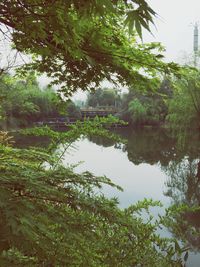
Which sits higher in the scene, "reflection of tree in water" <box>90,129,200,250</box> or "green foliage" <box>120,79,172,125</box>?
"green foliage" <box>120,79,172,125</box>

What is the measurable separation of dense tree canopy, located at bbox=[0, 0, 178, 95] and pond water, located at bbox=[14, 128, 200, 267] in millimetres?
8514

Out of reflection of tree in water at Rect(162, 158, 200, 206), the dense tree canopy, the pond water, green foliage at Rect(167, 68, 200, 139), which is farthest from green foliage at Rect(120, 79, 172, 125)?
the dense tree canopy

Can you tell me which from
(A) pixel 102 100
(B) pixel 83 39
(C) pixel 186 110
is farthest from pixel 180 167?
(A) pixel 102 100

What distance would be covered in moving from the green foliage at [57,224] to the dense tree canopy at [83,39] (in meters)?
0.69

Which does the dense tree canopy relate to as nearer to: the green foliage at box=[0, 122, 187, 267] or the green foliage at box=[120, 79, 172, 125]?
the green foliage at box=[0, 122, 187, 267]

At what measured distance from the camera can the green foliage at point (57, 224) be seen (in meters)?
1.64

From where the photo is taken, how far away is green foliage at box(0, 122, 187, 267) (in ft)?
5.39

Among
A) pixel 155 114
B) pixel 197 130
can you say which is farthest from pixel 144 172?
pixel 155 114

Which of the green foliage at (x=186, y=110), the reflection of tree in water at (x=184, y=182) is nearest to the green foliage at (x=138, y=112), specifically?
the green foliage at (x=186, y=110)

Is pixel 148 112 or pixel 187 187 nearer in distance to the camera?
pixel 187 187

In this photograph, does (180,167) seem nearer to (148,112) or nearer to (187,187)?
(187,187)

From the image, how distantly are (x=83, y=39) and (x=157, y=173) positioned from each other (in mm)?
21002

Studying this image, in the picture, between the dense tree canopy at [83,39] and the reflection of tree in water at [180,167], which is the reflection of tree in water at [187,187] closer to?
the reflection of tree in water at [180,167]

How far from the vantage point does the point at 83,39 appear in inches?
90.0
